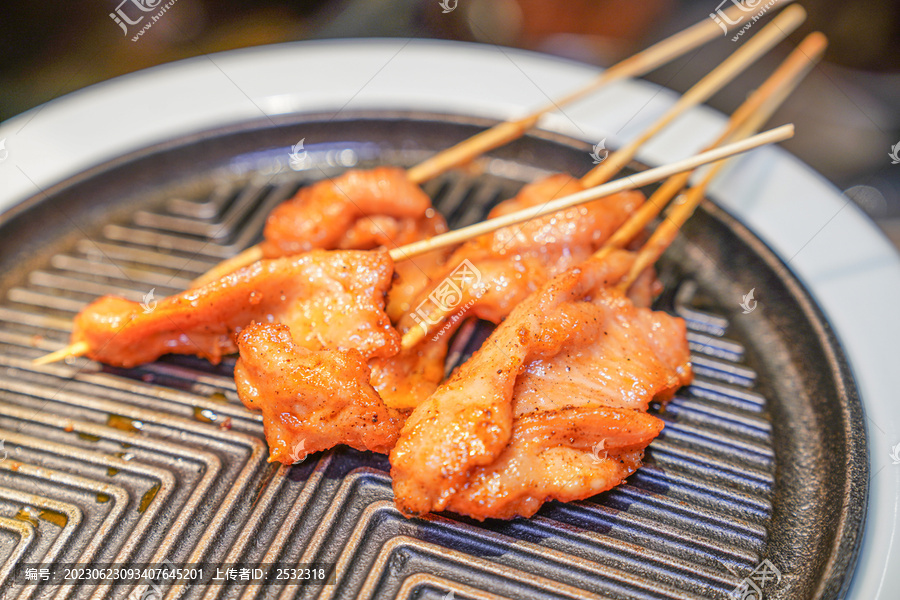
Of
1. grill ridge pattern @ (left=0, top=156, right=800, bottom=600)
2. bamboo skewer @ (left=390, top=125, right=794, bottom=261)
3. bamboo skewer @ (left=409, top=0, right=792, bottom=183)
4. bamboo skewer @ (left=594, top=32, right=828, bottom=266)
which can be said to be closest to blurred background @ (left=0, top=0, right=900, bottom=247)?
bamboo skewer @ (left=594, top=32, right=828, bottom=266)

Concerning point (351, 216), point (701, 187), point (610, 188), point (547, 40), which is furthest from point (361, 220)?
point (547, 40)

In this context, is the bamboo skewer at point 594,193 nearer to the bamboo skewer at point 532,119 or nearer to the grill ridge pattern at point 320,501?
the grill ridge pattern at point 320,501

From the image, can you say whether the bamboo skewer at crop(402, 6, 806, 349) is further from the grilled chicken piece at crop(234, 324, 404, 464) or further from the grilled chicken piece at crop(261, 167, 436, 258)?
the grilled chicken piece at crop(234, 324, 404, 464)

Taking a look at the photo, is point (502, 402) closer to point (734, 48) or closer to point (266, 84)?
point (266, 84)

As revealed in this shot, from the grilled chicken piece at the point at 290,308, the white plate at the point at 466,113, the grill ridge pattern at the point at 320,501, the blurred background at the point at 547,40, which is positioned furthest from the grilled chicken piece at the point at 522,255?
the blurred background at the point at 547,40

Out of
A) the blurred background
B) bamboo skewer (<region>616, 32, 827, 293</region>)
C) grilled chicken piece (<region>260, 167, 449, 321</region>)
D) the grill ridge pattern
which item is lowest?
the grill ridge pattern

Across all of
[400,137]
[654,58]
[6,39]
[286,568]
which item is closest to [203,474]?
[286,568]
